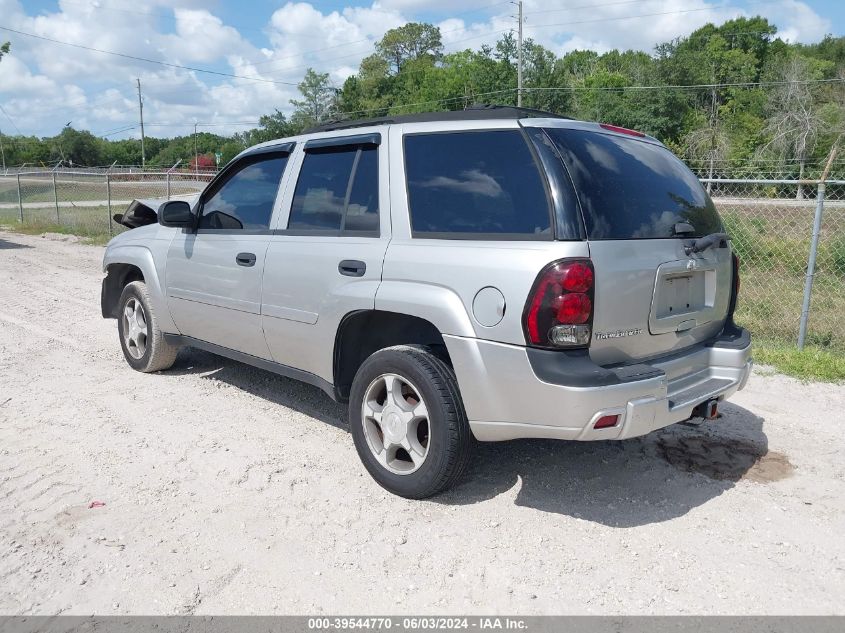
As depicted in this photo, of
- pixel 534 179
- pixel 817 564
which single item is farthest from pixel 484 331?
pixel 817 564

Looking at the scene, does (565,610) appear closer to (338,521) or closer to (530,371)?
(530,371)

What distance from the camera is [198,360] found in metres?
6.54

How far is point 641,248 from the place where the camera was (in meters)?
3.33

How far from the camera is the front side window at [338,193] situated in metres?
3.99

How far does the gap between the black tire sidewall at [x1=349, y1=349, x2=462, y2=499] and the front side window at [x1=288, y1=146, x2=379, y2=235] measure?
756 millimetres

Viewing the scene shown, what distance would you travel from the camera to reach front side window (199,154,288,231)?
15.3 ft

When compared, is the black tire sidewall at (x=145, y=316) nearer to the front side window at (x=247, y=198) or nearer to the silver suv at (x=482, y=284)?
the front side window at (x=247, y=198)

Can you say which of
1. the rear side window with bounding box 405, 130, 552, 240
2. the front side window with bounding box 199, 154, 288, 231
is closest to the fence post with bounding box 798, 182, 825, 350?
the rear side window with bounding box 405, 130, 552, 240

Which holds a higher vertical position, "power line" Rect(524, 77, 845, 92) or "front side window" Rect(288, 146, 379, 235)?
"power line" Rect(524, 77, 845, 92)

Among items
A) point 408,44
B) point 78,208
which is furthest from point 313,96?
point 78,208

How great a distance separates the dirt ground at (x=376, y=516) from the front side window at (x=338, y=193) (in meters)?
1.43

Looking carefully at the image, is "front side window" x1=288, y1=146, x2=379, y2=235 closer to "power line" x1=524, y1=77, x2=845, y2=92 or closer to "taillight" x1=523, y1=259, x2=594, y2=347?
"taillight" x1=523, y1=259, x2=594, y2=347

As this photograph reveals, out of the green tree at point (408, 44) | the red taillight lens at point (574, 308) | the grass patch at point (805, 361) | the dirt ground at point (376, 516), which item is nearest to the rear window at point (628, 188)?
the red taillight lens at point (574, 308)

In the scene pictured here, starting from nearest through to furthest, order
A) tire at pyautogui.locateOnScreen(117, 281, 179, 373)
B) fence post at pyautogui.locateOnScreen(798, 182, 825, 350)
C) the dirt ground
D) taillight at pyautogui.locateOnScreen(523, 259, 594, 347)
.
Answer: the dirt ground, taillight at pyautogui.locateOnScreen(523, 259, 594, 347), tire at pyautogui.locateOnScreen(117, 281, 179, 373), fence post at pyautogui.locateOnScreen(798, 182, 825, 350)
